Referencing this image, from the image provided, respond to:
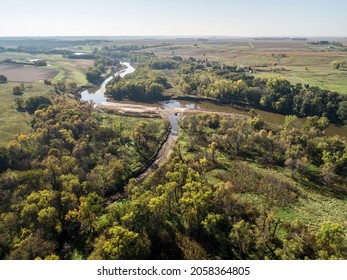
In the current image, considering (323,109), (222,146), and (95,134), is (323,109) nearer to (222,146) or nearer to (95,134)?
(222,146)

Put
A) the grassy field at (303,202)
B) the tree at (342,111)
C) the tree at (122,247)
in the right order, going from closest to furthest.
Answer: the tree at (122,247)
the grassy field at (303,202)
the tree at (342,111)

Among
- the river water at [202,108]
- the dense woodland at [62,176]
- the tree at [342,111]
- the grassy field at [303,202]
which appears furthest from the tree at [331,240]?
the tree at [342,111]

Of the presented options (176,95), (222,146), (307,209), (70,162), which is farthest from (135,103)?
(307,209)

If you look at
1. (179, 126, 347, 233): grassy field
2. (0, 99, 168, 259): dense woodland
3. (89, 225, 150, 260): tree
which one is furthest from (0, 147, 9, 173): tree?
(179, 126, 347, 233): grassy field

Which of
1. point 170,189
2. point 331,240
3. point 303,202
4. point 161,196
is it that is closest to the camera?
point 331,240

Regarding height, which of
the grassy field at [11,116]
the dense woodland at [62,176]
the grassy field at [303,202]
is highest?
the grassy field at [11,116]

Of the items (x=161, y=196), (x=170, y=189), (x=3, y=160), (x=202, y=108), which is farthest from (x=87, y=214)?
(x=202, y=108)

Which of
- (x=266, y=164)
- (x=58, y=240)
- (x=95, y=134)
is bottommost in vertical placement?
(x=58, y=240)

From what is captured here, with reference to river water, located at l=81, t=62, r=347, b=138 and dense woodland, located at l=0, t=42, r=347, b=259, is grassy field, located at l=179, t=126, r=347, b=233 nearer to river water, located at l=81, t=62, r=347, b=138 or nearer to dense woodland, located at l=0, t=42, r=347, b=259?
dense woodland, located at l=0, t=42, r=347, b=259

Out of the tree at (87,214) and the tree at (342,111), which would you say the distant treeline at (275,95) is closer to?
the tree at (342,111)

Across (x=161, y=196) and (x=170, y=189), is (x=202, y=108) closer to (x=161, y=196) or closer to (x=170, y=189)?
(x=170, y=189)

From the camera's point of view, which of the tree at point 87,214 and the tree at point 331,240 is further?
the tree at point 87,214
